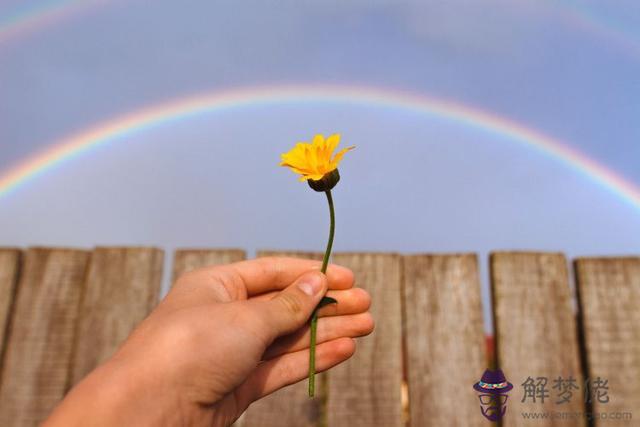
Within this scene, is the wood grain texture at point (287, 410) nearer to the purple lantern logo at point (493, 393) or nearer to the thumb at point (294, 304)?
the purple lantern logo at point (493, 393)

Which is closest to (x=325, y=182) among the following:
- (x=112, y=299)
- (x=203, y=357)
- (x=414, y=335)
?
(x=203, y=357)

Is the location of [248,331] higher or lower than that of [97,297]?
lower

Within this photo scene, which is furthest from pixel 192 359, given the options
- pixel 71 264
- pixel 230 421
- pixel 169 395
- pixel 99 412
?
pixel 71 264

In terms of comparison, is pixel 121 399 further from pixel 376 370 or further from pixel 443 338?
pixel 443 338

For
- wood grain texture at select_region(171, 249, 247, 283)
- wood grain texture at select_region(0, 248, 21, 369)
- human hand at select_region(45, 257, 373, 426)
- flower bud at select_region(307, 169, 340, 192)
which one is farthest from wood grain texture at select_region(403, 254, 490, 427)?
wood grain texture at select_region(0, 248, 21, 369)

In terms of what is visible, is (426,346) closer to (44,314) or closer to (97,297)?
(97,297)

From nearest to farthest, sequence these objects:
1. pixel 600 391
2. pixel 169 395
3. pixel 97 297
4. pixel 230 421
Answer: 1. pixel 169 395
2. pixel 230 421
3. pixel 600 391
4. pixel 97 297

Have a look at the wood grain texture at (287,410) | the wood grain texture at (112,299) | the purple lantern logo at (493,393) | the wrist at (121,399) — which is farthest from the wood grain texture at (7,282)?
the purple lantern logo at (493,393)
